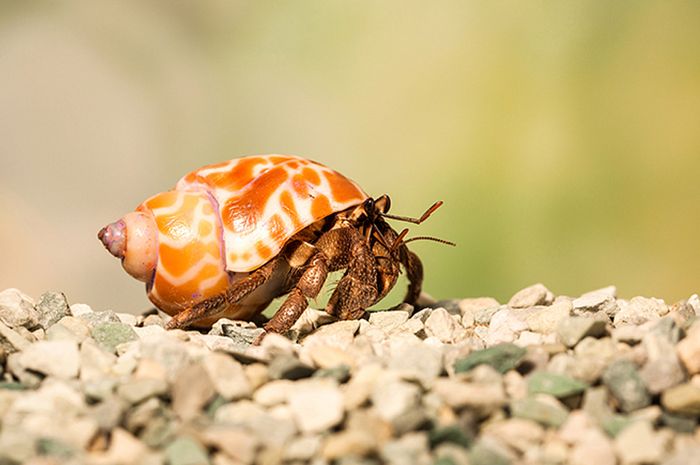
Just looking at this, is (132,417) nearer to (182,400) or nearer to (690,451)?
(182,400)

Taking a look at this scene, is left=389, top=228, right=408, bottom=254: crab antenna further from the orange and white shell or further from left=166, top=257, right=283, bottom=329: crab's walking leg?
left=166, top=257, right=283, bottom=329: crab's walking leg

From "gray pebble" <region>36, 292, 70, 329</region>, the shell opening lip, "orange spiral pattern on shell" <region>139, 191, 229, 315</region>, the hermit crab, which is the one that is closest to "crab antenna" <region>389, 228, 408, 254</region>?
the hermit crab

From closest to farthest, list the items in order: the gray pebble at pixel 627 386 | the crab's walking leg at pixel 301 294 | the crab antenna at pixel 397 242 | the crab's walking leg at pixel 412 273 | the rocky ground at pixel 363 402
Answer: the rocky ground at pixel 363 402 < the gray pebble at pixel 627 386 < the crab's walking leg at pixel 301 294 < the crab antenna at pixel 397 242 < the crab's walking leg at pixel 412 273

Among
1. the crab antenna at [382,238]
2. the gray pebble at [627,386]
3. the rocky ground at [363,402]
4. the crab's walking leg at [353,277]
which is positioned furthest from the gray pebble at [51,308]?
the gray pebble at [627,386]

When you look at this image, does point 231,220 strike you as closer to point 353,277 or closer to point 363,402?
point 353,277

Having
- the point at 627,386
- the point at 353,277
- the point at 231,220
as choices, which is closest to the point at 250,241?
the point at 231,220

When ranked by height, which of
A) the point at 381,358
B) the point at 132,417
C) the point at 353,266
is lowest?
the point at 132,417

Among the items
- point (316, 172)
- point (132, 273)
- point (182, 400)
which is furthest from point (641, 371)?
point (132, 273)

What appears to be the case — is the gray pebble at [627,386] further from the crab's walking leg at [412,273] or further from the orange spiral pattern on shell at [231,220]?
the crab's walking leg at [412,273]
